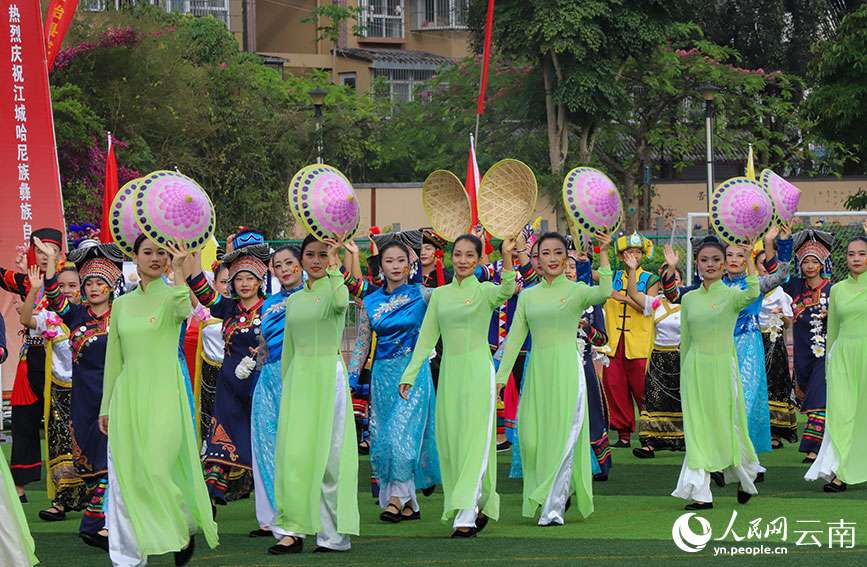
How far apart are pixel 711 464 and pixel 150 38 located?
2165 cm

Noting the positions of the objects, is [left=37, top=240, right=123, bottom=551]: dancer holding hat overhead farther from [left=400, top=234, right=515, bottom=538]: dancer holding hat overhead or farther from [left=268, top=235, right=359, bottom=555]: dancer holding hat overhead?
[left=400, top=234, right=515, bottom=538]: dancer holding hat overhead

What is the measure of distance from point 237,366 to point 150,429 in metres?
2.33

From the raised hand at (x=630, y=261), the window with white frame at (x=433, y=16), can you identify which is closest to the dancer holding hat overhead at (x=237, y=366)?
the raised hand at (x=630, y=261)

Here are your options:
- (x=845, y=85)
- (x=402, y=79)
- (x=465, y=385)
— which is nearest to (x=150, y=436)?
(x=465, y=385)

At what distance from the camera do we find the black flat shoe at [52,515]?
1098 cm

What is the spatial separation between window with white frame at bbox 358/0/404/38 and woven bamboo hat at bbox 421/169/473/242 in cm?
3957

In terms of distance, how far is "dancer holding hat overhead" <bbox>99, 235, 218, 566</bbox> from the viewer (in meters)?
8.62

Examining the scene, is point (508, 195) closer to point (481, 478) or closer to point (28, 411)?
point (481, 478)

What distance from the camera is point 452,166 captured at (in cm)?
3703

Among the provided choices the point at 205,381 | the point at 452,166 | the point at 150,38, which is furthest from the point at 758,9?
the point at 205,381

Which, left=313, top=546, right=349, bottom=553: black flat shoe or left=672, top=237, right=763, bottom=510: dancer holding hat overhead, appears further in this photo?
left=672, top=237, right=763, bottom=510: dancer holding hat overhead

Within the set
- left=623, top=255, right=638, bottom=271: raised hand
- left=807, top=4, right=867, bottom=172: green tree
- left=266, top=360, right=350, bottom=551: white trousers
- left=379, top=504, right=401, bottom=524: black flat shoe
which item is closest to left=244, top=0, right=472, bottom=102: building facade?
left=807, top=4, right=867, bottom=172: green tree

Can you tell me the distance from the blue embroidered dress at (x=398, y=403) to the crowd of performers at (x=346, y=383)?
13mm

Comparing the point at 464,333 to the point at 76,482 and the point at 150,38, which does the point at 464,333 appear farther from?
the point at 150,38
